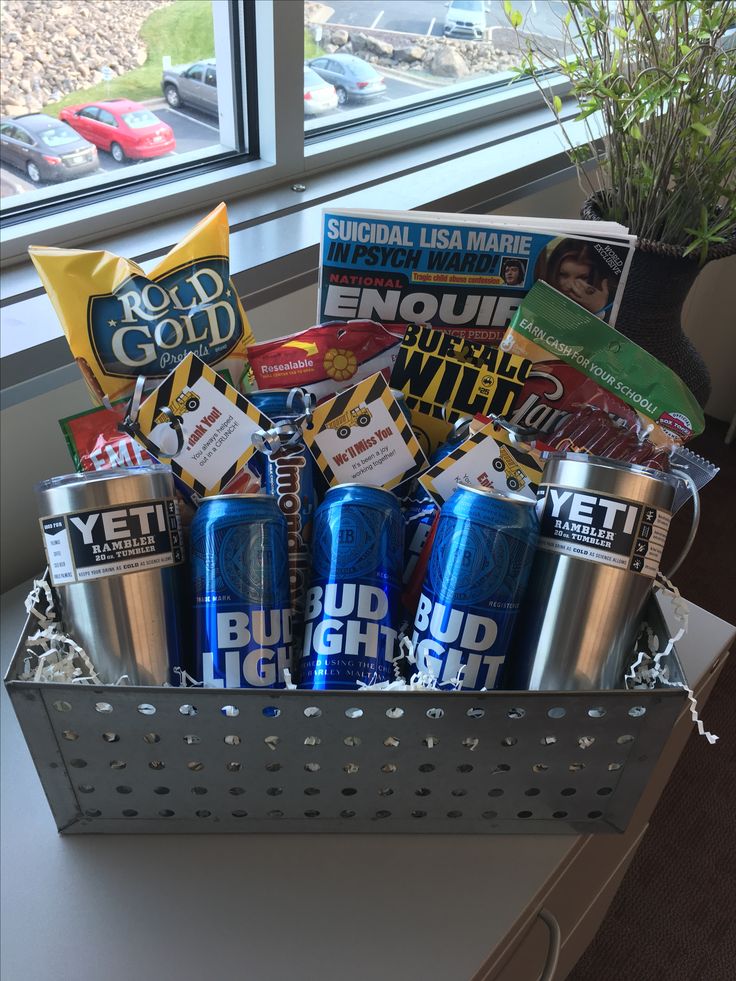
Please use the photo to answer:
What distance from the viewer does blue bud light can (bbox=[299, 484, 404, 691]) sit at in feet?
1.74

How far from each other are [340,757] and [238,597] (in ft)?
0.42

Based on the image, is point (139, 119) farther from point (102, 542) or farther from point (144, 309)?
point (102, 542)

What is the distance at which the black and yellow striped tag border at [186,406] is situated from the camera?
0.61 m

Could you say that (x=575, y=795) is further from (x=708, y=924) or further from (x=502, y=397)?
(x=708, y=924)

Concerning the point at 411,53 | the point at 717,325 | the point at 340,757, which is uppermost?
the point at 411,53

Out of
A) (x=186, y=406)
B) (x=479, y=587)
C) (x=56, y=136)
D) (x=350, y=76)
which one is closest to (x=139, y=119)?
(x=56, y=136)

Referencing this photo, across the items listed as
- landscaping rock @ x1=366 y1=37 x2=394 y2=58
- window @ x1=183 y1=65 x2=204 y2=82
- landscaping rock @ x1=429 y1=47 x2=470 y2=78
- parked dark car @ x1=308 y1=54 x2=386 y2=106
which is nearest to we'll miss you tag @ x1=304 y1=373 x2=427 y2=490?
window @ x1=183 y1=65 x2=204 y2=82

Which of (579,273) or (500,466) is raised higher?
(579,273)

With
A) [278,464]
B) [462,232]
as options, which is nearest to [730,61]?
[462,232]

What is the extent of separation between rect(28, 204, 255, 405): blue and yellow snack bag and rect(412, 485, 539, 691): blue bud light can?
280mm

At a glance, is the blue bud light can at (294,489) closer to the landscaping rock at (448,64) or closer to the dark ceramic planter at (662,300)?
the dark ceramic planter at (662,300)

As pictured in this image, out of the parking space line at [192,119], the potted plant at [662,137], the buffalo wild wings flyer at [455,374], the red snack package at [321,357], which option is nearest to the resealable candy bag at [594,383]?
the buffalo wild wings flyer at [455,374]

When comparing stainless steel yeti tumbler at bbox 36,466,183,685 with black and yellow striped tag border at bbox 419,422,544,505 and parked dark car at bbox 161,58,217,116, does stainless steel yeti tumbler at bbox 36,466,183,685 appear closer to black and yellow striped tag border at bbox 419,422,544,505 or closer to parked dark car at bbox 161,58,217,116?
black and yellow striped tag border at bbox 419,422,544,505

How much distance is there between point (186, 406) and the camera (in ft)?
2.02
